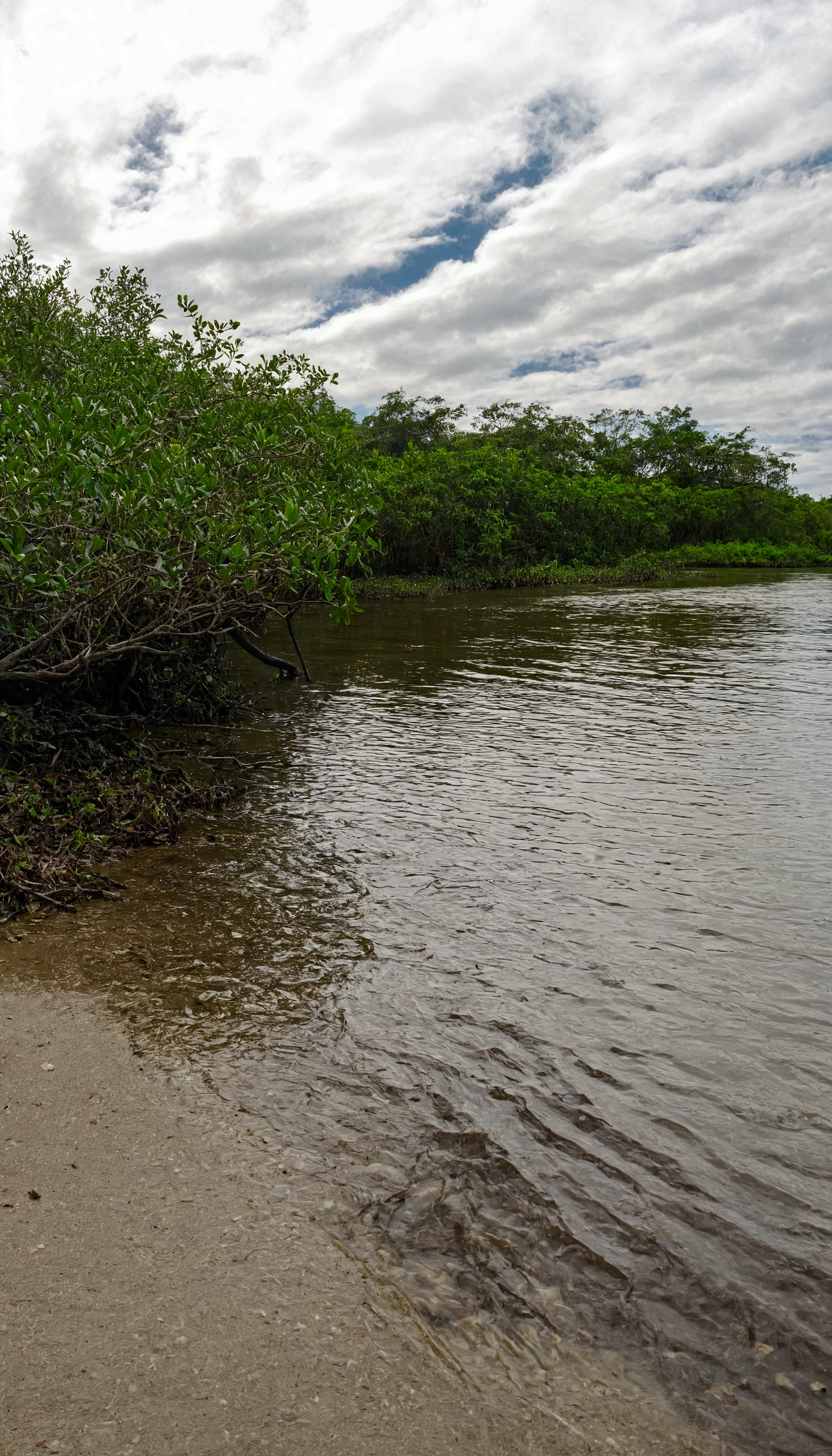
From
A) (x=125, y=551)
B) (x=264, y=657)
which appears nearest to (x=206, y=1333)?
(x=125, y=551)

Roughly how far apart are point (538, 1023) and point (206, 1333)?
8.42 ft

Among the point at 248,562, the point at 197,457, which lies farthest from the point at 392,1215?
the point at 197,457

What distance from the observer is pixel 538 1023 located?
5.16 metres

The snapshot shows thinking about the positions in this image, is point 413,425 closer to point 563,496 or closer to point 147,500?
point 563,496

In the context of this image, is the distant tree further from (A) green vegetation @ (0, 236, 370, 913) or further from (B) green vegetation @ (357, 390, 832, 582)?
(A) green vegetation @ (0, 236, 370, 913)

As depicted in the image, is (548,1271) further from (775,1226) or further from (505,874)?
(505,874)

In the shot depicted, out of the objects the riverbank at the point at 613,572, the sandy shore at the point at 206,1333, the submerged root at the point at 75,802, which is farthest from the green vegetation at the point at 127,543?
the riverbank at the point at 613,572

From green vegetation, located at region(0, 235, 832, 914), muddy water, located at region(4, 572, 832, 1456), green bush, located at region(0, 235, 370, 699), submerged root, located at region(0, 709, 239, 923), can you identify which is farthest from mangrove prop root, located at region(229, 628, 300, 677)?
submerged root, located at region(0, 709, 239, 923)

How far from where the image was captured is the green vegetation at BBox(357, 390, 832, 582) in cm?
4359

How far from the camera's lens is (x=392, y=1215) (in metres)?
3.68

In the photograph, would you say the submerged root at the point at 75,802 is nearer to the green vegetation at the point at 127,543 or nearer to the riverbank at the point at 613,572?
the green vegetation at the point at 127,543

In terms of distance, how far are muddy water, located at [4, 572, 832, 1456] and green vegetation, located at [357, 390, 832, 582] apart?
6.85 metres

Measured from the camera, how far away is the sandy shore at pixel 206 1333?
107 inches

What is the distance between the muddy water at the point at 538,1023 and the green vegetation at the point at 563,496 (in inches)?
270
